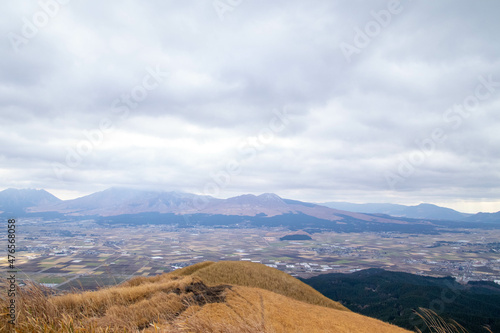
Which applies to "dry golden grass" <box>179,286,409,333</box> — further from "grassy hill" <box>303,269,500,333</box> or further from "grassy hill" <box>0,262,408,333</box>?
"grassy hill" <box>303,269,500,333</box>

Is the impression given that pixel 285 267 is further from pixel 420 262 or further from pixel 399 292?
pixel 420 262

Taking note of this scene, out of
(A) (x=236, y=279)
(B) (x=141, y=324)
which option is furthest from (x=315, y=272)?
(B) (x=141, y=324)

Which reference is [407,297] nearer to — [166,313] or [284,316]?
[284,316]

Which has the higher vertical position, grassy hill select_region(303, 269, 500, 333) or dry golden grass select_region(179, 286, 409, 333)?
dry golden grass select_region(179, 286, 409, 333)

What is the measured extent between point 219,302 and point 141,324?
17.0 feet

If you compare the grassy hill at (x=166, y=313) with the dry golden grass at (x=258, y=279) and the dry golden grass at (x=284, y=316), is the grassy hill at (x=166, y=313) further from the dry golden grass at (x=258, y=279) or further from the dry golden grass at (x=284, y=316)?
the dry golden grass at (x=258, y=279)

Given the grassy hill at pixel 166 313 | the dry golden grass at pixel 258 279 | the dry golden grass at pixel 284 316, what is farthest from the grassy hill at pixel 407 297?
the grassy hill at pixel 166 313

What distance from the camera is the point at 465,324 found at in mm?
46688

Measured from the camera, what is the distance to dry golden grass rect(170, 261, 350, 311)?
25203mm

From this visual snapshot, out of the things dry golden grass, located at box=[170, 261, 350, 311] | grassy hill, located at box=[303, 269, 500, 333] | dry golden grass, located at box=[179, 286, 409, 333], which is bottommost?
grassy hill, located at box=[303, 269, 500, 333]

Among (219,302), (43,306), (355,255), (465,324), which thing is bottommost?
(355,255)

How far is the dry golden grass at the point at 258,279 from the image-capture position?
25.2 m

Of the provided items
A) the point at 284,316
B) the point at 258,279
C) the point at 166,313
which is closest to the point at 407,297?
the point at 258,279

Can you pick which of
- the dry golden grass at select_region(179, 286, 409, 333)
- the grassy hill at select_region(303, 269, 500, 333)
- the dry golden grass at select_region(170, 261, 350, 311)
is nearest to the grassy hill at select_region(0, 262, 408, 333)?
the dry golden grass at select_region(179, 286, 409, 333)
